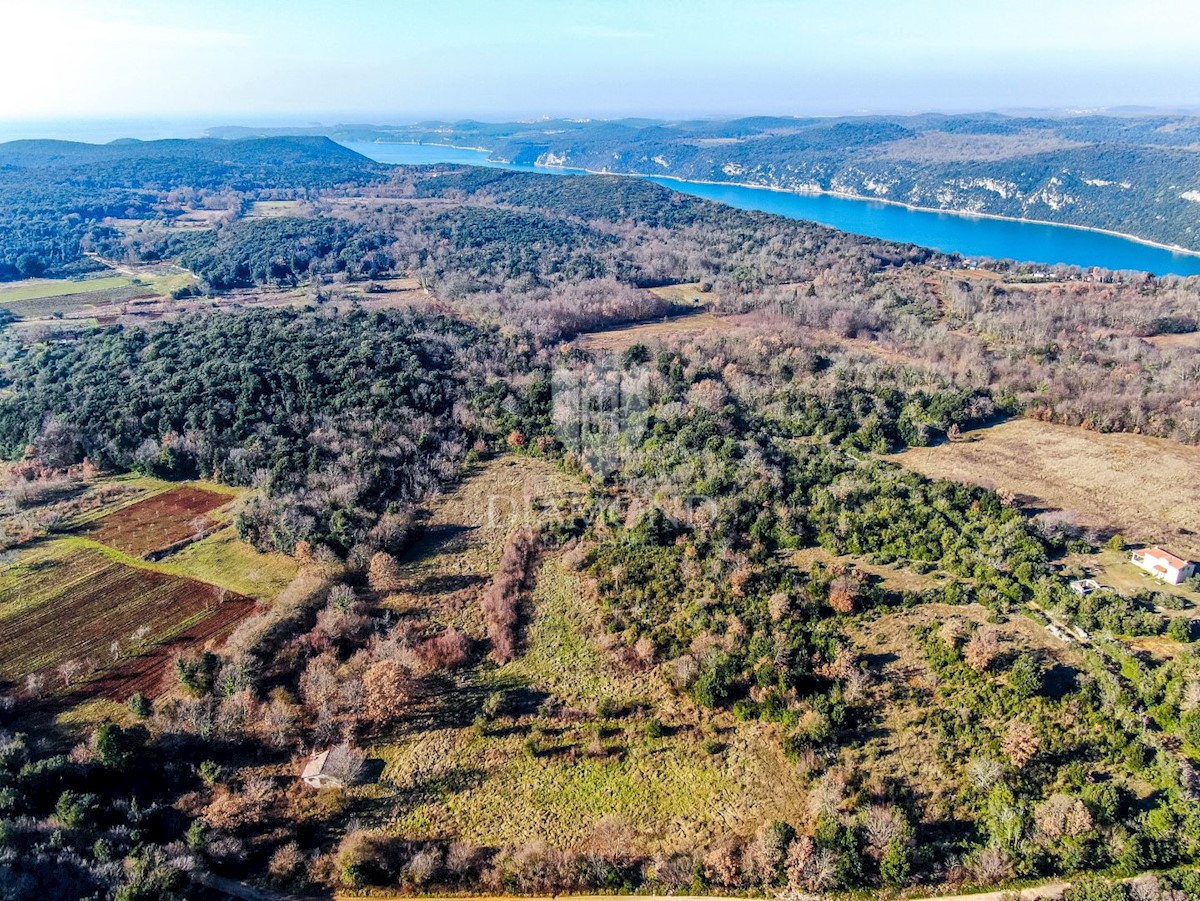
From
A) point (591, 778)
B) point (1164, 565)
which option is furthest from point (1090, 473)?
point (591, 778)

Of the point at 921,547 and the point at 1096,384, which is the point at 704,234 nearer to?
the point at 1096,384

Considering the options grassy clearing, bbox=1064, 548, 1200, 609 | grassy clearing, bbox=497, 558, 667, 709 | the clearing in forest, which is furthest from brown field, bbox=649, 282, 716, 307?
the clearing in forest

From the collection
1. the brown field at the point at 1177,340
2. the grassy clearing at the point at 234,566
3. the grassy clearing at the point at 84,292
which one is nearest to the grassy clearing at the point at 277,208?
the grassy clearing at the point at 84,292

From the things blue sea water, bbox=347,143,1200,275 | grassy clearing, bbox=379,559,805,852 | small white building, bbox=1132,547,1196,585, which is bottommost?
grassy clearing, bbox=379,559,805,852

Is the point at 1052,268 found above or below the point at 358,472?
above

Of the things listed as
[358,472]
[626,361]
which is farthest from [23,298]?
[626,361]

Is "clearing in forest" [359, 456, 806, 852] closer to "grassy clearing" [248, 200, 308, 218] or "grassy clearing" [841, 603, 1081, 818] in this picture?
"grassy clearing" [841, 603, 1081, 818]

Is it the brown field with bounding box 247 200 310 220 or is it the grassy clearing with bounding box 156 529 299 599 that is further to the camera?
the brown field with bounding box 247 200 310 220
